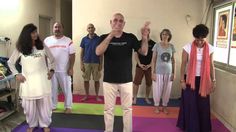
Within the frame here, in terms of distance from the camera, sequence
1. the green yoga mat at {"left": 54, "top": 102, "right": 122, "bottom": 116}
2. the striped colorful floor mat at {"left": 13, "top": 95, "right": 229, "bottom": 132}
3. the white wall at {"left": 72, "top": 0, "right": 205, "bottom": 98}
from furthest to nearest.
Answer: the white wall at {"left": 72, "top": 0, "right": 205, "bottom": 98}, the green yoga mat at {"left": 54, "top": 102, "right": 122, "bottom": 116}, the striped colorful floor mat at {"left": 13, "top": 95, "right": 229, "bottom": 132}

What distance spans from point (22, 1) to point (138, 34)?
9.02ft

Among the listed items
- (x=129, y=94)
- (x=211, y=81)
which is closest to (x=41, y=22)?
(x=129, y=94)

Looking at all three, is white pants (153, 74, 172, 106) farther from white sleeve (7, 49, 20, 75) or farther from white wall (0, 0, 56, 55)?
white wall (0, 0, 56, 55)

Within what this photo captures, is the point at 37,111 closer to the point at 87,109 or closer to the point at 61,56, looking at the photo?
the point at 61,56

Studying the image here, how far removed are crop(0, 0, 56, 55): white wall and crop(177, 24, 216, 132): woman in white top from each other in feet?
11.9

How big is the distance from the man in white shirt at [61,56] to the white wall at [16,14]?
4.64ft

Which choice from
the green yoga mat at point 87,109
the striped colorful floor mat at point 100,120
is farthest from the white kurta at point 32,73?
the green yoga mat at point 87,109

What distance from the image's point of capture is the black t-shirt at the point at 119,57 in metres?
3.07

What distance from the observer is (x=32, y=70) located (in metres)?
3.20

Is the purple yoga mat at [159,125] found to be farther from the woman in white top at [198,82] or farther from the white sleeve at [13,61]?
the white sleeve at [13,61]

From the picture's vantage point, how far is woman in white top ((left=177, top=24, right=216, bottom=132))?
339 centimetres

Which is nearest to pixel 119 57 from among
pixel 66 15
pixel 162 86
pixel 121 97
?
pixel 121 97

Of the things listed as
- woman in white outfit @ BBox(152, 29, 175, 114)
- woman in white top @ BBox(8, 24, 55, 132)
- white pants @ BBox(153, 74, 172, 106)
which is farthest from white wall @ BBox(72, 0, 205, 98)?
woman in white top @ BBox(8, 24, 55, 132)

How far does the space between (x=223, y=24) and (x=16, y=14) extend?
13.9 ft
